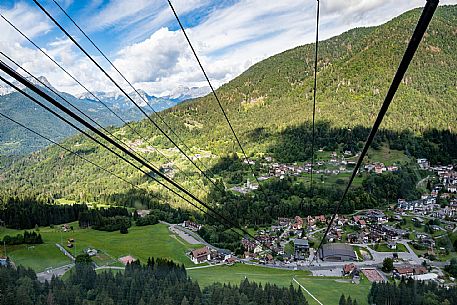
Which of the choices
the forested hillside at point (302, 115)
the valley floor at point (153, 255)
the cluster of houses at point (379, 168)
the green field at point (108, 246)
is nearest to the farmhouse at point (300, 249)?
the valley floor at point (153, 255)

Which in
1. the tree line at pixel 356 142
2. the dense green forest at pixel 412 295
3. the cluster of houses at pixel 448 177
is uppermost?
the tree line at pixel 356 142

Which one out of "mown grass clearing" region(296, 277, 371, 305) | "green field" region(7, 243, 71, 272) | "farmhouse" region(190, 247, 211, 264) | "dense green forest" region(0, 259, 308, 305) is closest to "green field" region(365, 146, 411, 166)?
"mown grass clearing" region(296, 277, 371, 305)

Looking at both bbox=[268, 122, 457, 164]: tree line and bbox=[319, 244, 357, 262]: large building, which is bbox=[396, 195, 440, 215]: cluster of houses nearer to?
bbox=[268, 122, 457, 164]: tree line

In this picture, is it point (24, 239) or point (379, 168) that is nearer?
point (24, 239)

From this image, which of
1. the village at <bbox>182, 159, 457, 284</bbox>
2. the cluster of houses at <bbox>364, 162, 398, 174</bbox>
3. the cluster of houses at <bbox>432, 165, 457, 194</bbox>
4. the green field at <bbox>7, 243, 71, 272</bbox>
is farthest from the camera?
the cluster of houses at <bbox>364, 162, 398, 174</bbox>

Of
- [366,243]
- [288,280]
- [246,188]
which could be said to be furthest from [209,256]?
[246,188]

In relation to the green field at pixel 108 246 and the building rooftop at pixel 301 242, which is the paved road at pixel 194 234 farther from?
the building rooftop at pixel 301 242

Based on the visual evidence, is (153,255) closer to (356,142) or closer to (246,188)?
(246,188)
